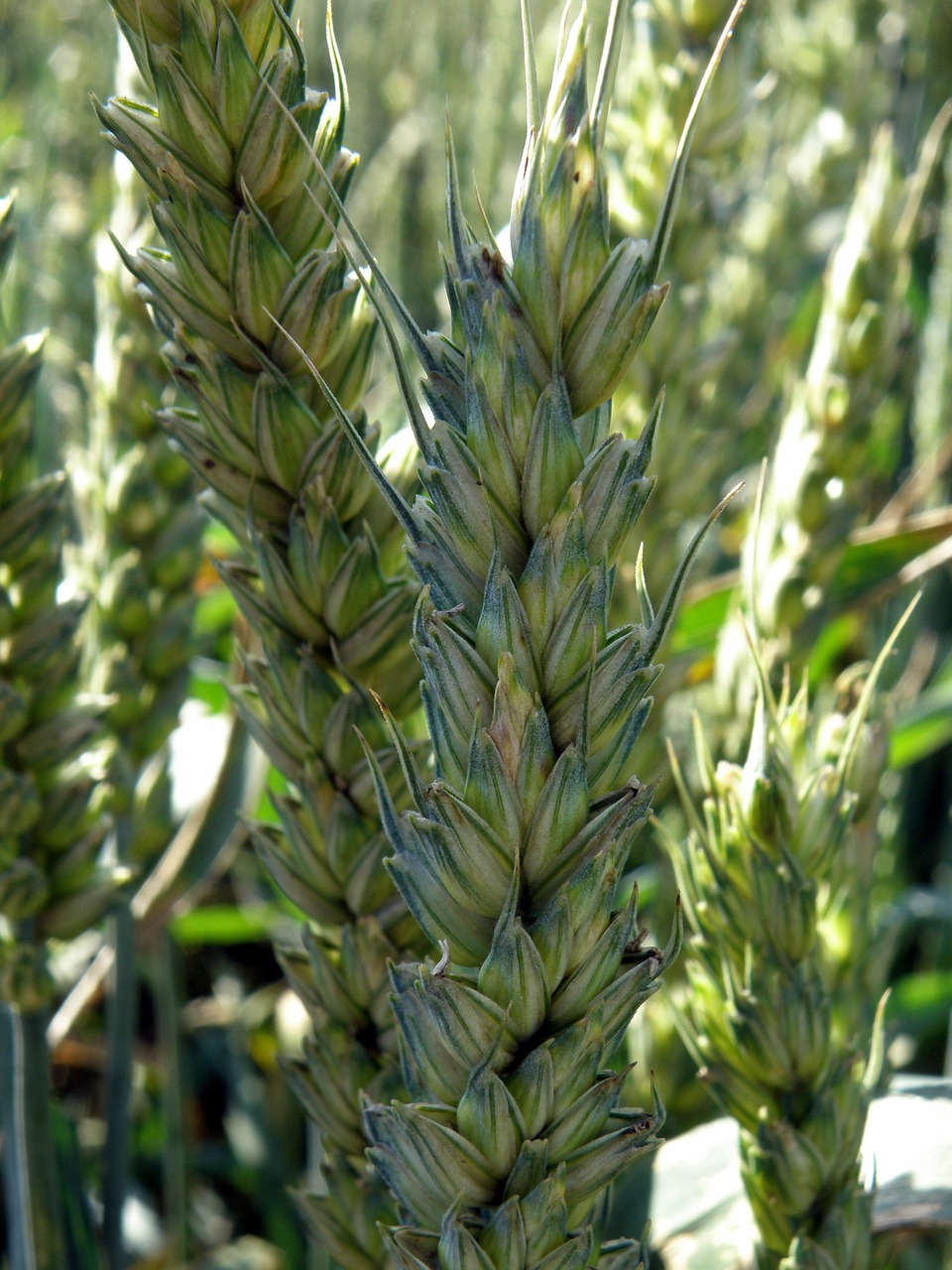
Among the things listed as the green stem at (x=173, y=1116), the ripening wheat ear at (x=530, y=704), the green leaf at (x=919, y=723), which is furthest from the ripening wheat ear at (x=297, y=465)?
the green leaf at (x=919, y=723)

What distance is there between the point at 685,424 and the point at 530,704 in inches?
35.6

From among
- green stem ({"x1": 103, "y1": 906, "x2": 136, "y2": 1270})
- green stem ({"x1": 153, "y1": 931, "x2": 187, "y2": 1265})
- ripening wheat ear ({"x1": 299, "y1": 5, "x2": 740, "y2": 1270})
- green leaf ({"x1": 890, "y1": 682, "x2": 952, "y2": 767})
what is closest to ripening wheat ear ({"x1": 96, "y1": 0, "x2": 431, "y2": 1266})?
ripening wheat ear ({"x1": 299, "y1": 5, "x2": 740, "y2": 1270})

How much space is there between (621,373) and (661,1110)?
13.2 inches

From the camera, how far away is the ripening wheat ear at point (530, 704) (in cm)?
51

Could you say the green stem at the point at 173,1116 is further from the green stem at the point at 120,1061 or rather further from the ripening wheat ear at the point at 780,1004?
the ripening wheat ear at the point at 780,1004

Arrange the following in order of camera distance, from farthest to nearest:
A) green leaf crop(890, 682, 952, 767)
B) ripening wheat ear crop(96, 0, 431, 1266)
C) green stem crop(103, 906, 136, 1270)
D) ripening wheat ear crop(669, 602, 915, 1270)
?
green leaf crop(890, 682, 952, 767) < green stem crop(103, 906, 136, 1270) < ripening wheat ear crop(669, 602, 915, 1270) < ripening wheat ear crop(96, 0, 431, 1266)

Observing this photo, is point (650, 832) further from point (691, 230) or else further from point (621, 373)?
point (621, 373)

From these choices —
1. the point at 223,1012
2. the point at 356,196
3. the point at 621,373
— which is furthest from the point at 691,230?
the point at 356,196

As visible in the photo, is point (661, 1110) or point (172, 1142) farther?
point (172, 1142)

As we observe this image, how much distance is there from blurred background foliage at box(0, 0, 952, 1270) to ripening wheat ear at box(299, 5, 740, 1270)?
0.18m

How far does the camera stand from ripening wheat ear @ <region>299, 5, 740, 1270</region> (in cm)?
51

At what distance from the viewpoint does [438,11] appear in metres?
3.10

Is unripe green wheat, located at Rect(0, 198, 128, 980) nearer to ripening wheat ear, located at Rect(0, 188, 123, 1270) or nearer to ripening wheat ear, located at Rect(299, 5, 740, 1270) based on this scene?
ripening wheat ear, located at Rect(0, 188, 123, 1270)

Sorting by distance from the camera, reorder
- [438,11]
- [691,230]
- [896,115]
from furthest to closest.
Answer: [438,11] → [896,115] → [691,230]
